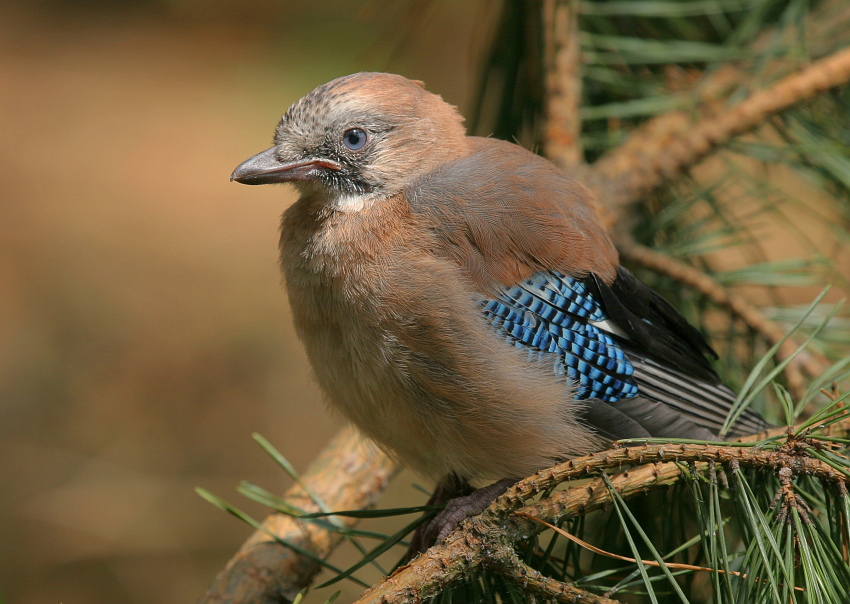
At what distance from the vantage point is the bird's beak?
2086 mm

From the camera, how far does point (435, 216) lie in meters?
2.01

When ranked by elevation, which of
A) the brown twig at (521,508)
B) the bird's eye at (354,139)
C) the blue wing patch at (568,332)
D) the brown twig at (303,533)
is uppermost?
the bird's eye at (354,139)

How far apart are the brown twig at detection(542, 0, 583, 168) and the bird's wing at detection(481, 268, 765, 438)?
1.96ft

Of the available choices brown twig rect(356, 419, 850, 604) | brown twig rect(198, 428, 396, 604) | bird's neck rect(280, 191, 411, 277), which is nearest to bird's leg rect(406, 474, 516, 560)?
brown twig rect(198, 428, 396, 604)

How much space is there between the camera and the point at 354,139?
7.16 ft

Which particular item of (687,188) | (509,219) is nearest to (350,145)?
(509,219)

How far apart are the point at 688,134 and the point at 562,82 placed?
1.45ft

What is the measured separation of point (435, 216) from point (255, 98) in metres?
7.08

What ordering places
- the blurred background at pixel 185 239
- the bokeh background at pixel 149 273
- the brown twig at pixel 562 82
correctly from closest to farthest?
1. the brown twig at pixel 562 82
2. the blurred background at pixel 185 239
3. the bokeh background at pixel 149 273

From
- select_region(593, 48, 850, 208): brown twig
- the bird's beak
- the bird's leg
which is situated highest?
select_region(593, 48, 850, 208): brown twig

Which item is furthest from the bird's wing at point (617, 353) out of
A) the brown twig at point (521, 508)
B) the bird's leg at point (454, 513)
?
the brown twig at point (521, 508)

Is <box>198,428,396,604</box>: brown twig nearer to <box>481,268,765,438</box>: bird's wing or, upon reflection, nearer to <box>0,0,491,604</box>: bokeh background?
<box>481,268,765,438</box>: bird's wing

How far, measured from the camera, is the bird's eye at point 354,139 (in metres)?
2.17

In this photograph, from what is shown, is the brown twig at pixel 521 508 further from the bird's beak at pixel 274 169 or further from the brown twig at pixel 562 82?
the brown twig at pixel 562 82
